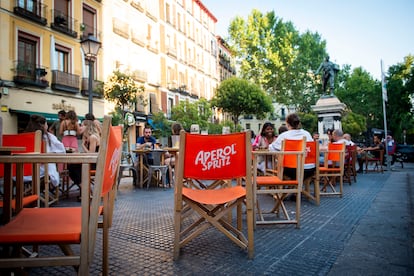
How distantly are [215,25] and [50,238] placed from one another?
4737 centimetres

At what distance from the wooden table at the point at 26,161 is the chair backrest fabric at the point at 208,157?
849 millimetres

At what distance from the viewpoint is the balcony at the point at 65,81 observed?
55.9 ft

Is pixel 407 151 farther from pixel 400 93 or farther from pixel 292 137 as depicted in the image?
pixel 292 137

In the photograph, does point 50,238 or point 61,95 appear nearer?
point 50,238

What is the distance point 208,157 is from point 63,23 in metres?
18.8

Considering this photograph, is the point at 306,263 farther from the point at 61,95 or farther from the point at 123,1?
the point at 123,1

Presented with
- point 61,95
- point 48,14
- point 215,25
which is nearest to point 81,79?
point 61,95

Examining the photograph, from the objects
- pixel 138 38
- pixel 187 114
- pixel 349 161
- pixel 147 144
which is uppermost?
pixel 138 38

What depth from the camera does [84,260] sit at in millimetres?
1481

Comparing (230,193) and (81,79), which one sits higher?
(81,79)

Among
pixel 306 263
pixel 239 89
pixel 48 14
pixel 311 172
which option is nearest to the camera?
pixel 306 263

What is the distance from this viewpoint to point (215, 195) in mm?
2689

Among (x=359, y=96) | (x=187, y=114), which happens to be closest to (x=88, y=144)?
(x=187, y=114)

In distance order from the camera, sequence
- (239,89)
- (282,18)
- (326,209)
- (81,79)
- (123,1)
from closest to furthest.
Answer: (326,209) → (81,79) → (123,1) → (239,89) → (282,18)
